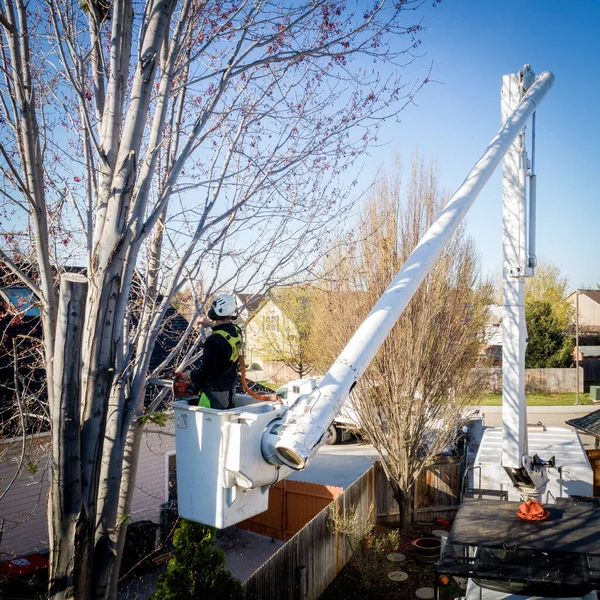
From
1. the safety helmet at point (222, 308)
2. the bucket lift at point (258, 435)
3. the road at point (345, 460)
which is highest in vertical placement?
the safety helmet at point (222, 308)

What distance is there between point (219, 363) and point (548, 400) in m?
29.8

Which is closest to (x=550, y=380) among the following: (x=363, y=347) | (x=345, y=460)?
(x=345, y=460)

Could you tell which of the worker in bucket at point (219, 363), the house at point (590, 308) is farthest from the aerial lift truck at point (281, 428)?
the house at point (590, 308)

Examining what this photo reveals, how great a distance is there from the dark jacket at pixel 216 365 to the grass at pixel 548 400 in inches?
1023

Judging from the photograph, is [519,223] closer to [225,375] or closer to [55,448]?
[225,375]

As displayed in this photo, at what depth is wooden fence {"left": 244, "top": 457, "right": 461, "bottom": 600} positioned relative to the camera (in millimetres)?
7352

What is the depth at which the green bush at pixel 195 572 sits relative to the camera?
20.6 feet

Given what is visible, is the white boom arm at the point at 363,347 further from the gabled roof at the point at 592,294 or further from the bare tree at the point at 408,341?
the gabled roof at the point at 592,294

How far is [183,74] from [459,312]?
26.5 feet

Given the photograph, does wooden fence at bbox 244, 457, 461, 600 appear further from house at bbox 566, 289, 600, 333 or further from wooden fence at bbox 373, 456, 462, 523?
house at bbox 566, 289, 600, 333

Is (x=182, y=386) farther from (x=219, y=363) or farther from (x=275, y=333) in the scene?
(x=275, y=333)

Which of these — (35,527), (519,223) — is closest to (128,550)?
(35,527)

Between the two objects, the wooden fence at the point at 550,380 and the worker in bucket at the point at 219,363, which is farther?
the wooden fence at the point at 550,380

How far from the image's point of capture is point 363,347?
126 inches
